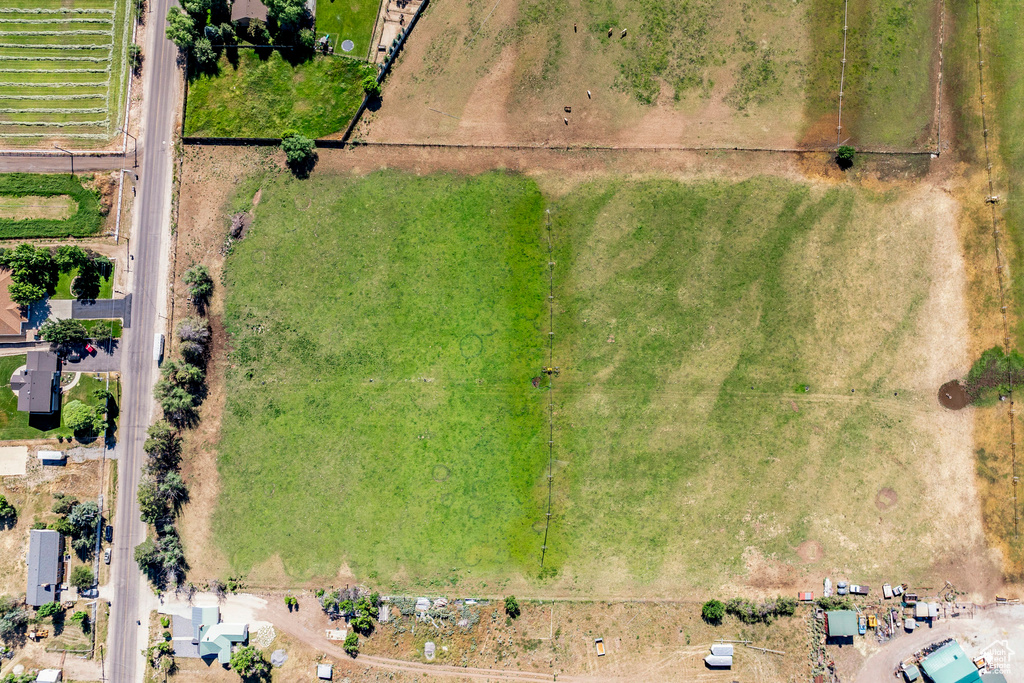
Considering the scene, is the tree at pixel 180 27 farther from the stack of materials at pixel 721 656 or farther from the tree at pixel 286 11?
the stack of materials at pixel 721 656

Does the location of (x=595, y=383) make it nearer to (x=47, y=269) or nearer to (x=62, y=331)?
(x=62, y=331)

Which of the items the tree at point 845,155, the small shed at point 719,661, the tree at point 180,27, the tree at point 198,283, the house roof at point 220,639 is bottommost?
the house roof at point 220,639

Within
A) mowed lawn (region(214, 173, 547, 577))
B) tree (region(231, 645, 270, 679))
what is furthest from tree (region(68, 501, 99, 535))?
tree (region(231, 645, 270, 679))

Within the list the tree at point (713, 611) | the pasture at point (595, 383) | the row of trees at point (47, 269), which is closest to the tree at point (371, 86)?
the pasture at point (595, 383)

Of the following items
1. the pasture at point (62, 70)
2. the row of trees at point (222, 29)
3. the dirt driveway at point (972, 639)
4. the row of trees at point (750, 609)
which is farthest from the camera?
the pasture at point (62, 70)

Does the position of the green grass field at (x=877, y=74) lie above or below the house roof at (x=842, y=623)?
above

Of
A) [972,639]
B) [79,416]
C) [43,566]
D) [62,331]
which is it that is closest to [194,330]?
[62,331]

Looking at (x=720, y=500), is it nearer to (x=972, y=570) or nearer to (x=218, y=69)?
(x=972, y=570)

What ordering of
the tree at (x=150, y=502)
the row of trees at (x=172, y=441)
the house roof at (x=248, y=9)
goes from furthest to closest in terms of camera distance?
the house roof at (x=248, y=9) → the row of trees at (x=172, y=441) → the tree at (x=150, y=502)

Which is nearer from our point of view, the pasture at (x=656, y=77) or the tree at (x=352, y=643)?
the tree at (x=352, y=643)
